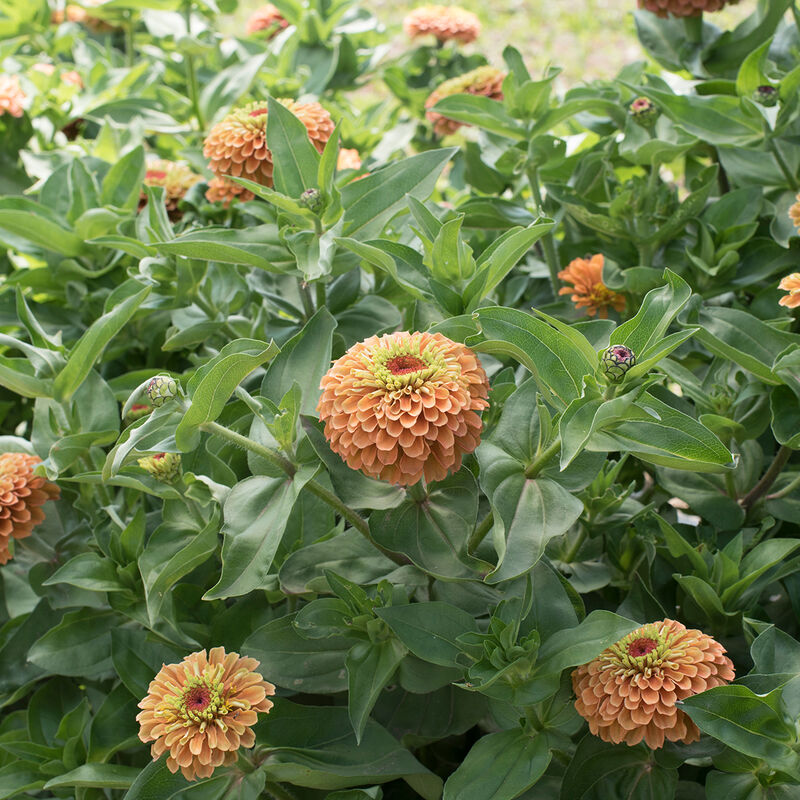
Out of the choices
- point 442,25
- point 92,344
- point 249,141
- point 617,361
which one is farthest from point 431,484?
point 442,25

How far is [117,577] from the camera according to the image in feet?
4.19

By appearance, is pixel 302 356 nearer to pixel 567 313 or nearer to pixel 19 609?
pixel 567 313

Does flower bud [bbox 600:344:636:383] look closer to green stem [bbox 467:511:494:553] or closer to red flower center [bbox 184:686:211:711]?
green stem [bbox 467:511:494:553]

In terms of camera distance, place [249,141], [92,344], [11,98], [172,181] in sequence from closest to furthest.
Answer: [92,344] → [249,141] → [172,181] → [11,98]

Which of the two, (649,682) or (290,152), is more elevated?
(290,152)

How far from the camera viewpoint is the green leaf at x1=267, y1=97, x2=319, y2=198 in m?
1.29

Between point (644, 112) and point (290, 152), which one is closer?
point (290, 152)

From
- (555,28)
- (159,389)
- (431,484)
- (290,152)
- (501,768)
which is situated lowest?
(555,28)

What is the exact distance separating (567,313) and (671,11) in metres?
0.65

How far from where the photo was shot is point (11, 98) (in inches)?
79.0

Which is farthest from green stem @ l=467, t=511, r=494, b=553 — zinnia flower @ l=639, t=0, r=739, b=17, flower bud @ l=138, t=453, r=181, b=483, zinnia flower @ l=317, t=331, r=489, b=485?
zinnia flower @ l=639, t=0, r=739, b=17

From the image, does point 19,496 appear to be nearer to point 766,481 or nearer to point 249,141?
point 249,141

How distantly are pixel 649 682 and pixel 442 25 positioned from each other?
7.04ft

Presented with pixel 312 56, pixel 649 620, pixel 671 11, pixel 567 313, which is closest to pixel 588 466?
pixel 649 620
